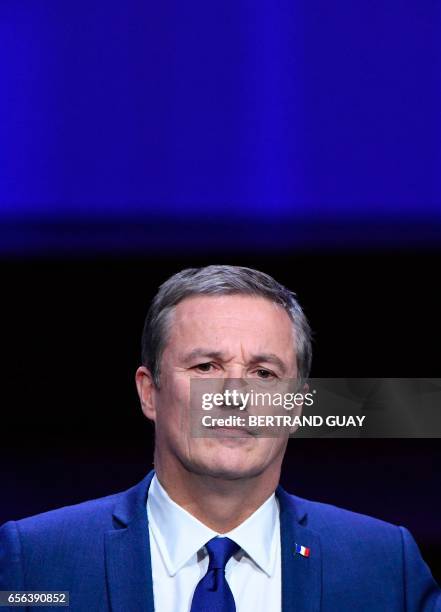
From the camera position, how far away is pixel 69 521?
250 cm

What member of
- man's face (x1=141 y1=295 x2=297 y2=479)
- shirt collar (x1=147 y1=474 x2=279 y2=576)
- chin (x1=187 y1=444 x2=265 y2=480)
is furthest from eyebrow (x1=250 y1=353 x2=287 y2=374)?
shirt collar (x1=147 y1=474 x2=279 y2=576)

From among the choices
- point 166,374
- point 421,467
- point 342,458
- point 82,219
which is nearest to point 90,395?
point 166,374

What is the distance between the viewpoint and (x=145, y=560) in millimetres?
2391

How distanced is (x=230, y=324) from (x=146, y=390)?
0.28 m

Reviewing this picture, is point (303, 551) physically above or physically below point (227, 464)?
below

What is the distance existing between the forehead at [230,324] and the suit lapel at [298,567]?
403mm

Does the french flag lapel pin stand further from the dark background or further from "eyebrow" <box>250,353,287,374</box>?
"eyebrow" <box>250,353,287,374</box>

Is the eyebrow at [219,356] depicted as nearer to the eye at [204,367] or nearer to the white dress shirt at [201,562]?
the eye at [204,367]

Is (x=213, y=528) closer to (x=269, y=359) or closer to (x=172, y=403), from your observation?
(x=172, y=403)

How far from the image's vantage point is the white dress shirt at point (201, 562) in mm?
2402

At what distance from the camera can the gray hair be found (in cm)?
252

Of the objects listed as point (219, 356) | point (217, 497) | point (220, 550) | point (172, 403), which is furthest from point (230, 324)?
point (220, 550)

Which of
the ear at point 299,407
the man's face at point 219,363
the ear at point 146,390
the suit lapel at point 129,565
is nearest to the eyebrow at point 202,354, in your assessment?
the man's face at point 219,363

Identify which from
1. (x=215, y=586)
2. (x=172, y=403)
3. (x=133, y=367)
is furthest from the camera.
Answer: (x=133, y=367)
